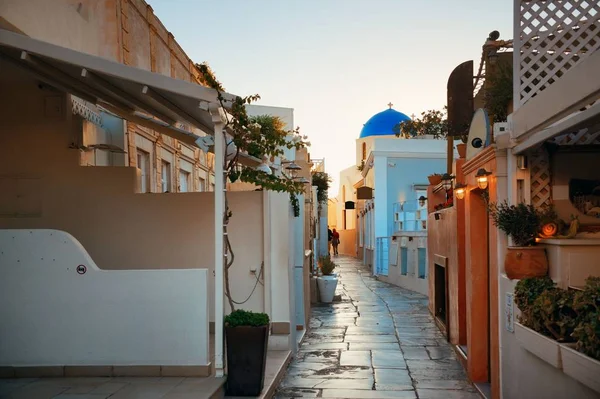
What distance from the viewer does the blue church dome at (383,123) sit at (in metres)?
40.9

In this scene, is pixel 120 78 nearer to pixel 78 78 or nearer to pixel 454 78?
pixel 78 78

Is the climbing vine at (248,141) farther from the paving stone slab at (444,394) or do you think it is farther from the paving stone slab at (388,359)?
the paving stone slab at (388,359)

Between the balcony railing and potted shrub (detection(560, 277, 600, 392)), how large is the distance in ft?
51.7

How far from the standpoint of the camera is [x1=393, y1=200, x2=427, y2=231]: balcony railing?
2084 cm

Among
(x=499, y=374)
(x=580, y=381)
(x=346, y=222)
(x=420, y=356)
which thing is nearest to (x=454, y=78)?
(x=420, y=356)

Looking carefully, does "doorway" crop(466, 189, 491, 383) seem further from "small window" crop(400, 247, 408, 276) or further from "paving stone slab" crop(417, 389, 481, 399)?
"small window" crop(400, 247, 408, 276)

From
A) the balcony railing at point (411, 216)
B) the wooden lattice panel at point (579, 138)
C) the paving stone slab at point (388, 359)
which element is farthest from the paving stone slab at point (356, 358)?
the balcony railing at point (411, 216)

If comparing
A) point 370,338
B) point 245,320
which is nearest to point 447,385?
point 245,320

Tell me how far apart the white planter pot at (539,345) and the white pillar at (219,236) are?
3.02 metres

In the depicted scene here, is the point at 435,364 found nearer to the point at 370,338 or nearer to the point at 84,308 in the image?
the point at 370,338

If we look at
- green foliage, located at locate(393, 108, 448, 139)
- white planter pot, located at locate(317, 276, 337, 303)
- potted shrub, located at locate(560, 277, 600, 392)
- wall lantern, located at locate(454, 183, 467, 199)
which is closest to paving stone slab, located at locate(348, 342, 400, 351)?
wall lantern, located at locate(454, 183, 467, 199)

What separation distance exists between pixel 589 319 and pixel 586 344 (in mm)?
201

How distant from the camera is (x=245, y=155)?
818cm

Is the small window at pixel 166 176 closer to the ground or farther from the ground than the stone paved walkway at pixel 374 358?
farther from the ground
